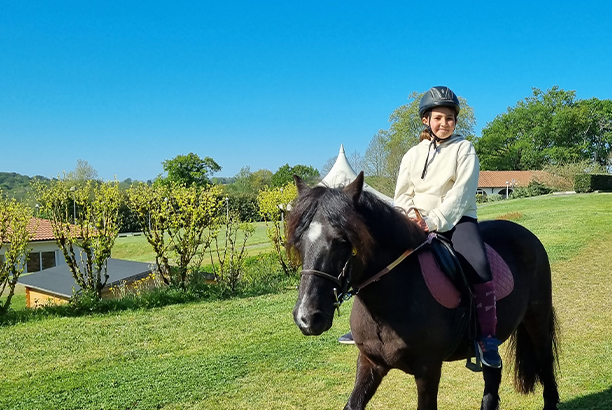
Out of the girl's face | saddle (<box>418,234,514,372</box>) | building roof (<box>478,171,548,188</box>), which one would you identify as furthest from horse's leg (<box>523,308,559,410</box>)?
building roof (<box>478,171,548,188</box>)

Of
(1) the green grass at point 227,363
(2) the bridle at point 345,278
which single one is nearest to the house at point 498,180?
(1) the green grass at point 227,363

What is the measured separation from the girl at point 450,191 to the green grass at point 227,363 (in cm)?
183

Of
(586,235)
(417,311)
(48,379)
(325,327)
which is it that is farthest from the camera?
(586,235)

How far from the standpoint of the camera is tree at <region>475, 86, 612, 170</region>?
64688mm

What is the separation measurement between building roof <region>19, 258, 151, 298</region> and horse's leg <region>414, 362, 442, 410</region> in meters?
9.89

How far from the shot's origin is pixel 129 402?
470cm

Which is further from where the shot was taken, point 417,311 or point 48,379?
point 48,379

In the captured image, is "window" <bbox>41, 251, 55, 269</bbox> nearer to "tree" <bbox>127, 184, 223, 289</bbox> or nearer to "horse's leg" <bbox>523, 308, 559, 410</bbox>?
"tree" <bbox>127, 184, 223, 289</bbox>

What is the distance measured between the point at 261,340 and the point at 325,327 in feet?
17.5

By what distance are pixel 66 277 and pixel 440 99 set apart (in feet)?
42.3

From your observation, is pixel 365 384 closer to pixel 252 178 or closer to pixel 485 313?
pixel 485 313

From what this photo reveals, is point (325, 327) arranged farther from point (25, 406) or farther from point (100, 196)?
point (100, 196)

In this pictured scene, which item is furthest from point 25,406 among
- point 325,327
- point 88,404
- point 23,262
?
point 23,262

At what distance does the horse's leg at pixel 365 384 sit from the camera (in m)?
3.00
